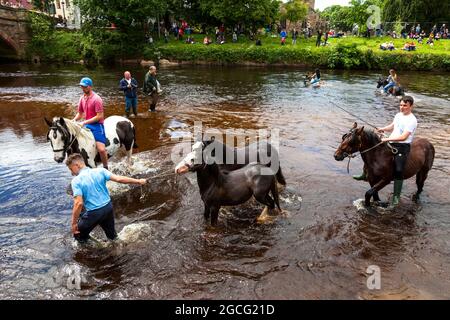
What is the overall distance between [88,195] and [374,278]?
15.3ft

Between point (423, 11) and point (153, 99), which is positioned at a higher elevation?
point (423, 11)

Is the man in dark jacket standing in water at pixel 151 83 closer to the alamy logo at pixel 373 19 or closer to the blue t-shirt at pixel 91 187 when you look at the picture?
the blue t-shirt at pixel 91 187

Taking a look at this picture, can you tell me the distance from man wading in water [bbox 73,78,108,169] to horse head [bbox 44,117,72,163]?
57 cm

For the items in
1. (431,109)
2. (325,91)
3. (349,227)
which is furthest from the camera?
(325,91)

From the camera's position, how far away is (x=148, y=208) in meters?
7.60

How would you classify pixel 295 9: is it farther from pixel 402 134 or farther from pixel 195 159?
pixel 195 159

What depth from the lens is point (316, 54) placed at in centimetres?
3572

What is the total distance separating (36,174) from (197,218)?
5059 mm

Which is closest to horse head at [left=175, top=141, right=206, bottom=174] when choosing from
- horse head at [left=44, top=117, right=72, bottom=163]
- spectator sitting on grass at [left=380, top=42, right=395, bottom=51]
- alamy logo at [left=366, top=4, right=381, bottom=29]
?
horse head at [left=44, top=117, right=72, bottom=163]

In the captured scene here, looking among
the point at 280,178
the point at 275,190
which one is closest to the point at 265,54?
the point at 280,178

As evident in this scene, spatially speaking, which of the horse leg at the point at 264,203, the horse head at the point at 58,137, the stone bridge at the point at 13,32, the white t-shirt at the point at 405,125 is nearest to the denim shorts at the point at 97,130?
the horse head at the point at 58,137

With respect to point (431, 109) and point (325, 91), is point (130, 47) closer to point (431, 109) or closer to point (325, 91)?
point (325, 91)

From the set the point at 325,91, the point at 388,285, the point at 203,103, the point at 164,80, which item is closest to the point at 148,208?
the point at 388,285

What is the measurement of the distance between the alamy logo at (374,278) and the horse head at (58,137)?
20.6 feet
